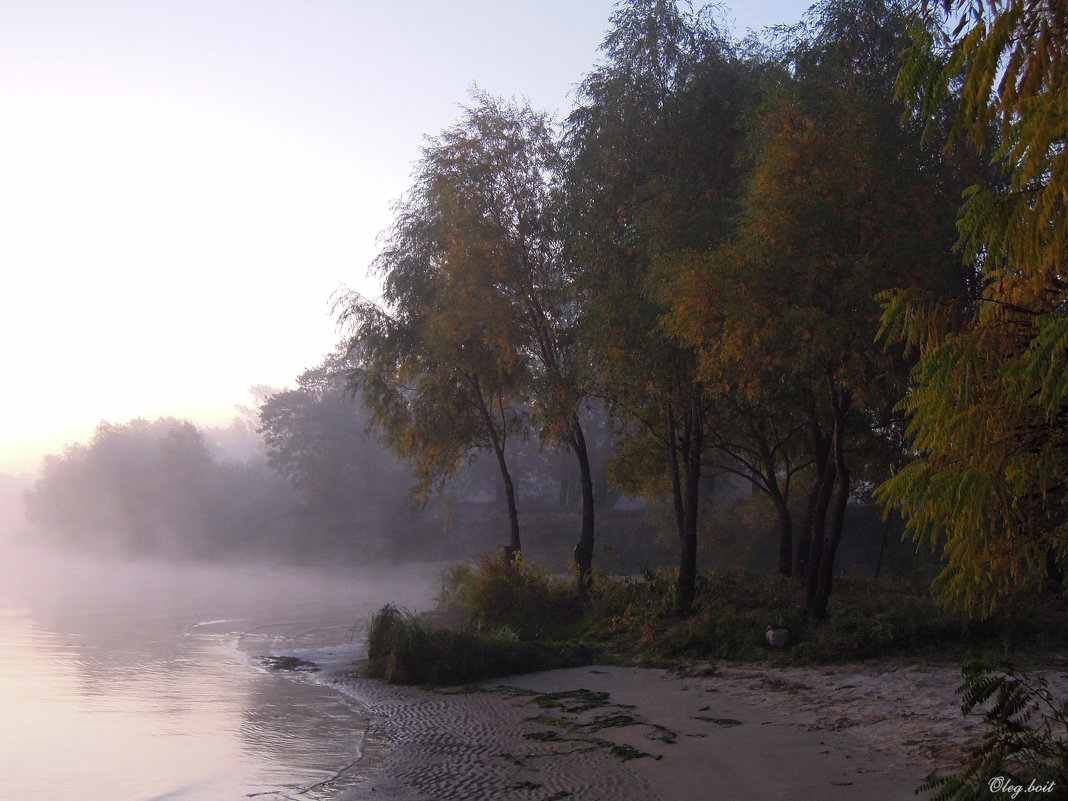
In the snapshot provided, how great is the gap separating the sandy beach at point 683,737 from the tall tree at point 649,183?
4977 mm

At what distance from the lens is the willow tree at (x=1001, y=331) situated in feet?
12.3

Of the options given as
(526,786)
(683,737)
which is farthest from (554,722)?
(526,786)

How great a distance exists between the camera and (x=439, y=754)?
9.03 meters

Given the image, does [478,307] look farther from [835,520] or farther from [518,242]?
[835,520]

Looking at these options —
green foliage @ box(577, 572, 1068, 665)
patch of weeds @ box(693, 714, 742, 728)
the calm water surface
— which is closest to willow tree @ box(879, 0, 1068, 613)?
patch of weeds @ box(693, 714, 742, 728)

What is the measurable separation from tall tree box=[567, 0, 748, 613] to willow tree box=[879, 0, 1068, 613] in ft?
30.1

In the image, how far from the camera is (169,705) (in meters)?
13.4

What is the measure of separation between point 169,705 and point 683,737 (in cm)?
870

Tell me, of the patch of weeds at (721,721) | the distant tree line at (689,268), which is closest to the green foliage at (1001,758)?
the distant tree line at (689,268)

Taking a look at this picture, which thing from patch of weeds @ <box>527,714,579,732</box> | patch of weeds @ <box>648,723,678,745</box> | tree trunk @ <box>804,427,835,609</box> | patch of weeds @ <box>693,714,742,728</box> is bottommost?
patch of weeds @ <box>527,714,579,732</box>

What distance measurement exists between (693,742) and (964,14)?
6.57 meters

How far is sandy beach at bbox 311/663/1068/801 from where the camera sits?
6.95 m

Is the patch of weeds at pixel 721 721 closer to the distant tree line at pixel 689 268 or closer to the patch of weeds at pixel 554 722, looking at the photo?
the patch of weeds at pixel 554 722

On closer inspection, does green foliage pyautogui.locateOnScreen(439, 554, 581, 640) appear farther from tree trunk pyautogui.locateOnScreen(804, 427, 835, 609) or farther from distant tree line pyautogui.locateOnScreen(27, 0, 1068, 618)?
tree trunk pyautogui.locateOnScreen(804, 427, 835, 609)
